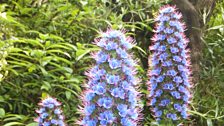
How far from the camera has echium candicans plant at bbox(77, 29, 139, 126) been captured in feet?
7.68

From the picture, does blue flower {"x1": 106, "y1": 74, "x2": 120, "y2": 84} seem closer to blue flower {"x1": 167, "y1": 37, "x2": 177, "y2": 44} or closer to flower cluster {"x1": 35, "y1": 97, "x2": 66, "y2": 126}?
flower cluster {"x1": 35, "y1": 97, "x2": 66, "y2": 126}

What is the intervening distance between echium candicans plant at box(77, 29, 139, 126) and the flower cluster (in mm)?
231

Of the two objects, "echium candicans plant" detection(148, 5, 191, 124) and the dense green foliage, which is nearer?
"echium candicans plant" detection(148, 5, 191, 124)

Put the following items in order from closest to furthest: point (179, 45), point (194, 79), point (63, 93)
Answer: point (179, 45), point (63, 93), point (194, 79)

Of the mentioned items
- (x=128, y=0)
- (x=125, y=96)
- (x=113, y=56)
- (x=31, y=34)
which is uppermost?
(x=128, y=0)

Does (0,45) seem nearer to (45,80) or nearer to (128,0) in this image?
(45,80)

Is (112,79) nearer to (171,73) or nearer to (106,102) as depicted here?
(106,102)

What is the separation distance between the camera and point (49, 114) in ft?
8.55

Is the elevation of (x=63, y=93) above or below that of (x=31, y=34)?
below

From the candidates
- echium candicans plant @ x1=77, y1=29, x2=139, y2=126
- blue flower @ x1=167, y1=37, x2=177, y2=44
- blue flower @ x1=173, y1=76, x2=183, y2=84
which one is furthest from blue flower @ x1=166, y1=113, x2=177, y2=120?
echium candicans plant @ x1=77, y1=29, x2=139, y2=126

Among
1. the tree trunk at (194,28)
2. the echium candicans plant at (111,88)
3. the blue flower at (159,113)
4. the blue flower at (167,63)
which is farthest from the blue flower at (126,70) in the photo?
the tree trunk at (194,28)

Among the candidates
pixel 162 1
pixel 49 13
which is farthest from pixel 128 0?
pixel 49 13

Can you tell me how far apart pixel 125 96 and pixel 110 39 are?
30 centimetres

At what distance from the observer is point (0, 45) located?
349 cm
